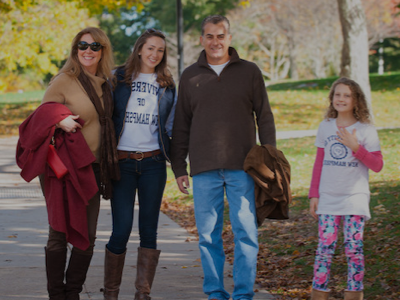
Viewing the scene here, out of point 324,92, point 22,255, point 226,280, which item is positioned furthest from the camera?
point 324,92

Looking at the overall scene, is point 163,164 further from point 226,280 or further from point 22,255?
point 22,255

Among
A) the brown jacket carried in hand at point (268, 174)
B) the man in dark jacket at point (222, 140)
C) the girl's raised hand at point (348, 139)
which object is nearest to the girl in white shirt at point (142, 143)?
the man in dark jacket at point (222, 140)

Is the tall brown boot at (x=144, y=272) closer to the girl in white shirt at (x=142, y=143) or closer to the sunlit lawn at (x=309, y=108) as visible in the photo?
the girl in white shirt at (x=142, y=143)

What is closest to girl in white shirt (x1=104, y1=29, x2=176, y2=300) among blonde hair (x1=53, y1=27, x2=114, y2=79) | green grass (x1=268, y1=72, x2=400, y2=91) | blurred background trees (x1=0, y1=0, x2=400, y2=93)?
blonde hair (x1=53, y1=27, x2=114, y2=79)

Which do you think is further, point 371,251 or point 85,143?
point 371,251

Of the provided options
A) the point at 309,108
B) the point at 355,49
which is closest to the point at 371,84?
the point at 309,108

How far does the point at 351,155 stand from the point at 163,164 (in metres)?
1.40

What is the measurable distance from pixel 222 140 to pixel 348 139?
2.87ft

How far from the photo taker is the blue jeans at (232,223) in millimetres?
4426

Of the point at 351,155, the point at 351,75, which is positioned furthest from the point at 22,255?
the point at 351,75

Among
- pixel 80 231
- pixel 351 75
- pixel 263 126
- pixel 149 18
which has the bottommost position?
pixel 80 231

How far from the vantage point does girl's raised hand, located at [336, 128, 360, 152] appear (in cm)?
416

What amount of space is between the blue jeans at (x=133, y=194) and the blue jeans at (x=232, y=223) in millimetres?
302

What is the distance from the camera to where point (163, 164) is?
15.5ft
